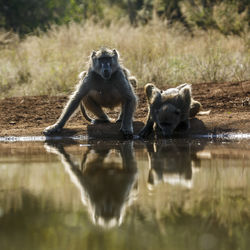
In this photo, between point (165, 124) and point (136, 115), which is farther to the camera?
point (136, 115)

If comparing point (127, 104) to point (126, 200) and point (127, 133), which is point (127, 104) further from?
point (126, 200)

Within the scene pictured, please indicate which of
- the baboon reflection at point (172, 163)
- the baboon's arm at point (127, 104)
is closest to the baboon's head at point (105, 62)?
the baboon's arm at point (127, 104)

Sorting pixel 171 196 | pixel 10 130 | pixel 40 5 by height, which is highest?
pixel 40 5

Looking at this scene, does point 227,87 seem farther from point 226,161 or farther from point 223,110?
point 226,161

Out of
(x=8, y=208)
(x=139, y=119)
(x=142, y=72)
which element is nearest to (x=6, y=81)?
(x=142, y=72)

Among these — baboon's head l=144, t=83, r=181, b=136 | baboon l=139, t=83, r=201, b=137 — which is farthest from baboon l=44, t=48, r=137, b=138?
baboon's head l=144, t=83, r=181, b=136

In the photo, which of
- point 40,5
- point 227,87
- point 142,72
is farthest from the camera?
point 40,5

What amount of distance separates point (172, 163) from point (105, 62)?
2.75m

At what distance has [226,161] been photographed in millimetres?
5375

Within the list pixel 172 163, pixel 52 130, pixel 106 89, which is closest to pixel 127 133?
pixel 106 89

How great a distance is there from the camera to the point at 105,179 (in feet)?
14.7

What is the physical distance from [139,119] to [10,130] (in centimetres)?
220

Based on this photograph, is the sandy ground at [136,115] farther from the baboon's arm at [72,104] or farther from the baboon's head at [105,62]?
the baboon's head at [105,62]

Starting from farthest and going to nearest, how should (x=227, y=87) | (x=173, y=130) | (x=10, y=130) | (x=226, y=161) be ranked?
1. (x=227, y=87)
2. (x=10, y=130)
3. (x=173, y=130)
4. (x=226, y=161)
